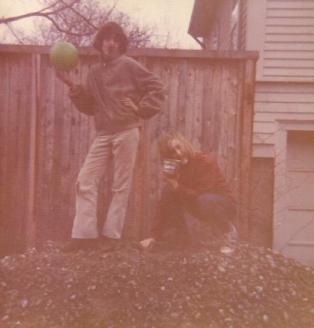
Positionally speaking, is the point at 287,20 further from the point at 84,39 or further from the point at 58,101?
the point at 84,39

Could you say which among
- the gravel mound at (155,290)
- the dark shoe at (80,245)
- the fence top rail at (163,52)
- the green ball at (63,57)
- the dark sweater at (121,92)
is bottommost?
the gravel mound at (155,290)

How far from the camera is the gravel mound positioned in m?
5.75

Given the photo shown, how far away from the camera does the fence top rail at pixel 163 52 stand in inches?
331

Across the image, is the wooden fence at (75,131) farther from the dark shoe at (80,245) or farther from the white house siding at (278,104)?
the white house siding at (278,104)

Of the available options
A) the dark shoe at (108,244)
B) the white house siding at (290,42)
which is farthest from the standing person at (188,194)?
the white house siding at (290,42)

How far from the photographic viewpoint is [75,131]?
338 inches

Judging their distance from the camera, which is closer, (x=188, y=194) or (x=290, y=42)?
(x=188, y=194)

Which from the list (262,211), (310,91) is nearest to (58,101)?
(262,211)

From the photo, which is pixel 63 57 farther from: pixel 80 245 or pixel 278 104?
pixel 278 104

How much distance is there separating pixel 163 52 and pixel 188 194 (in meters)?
2.13

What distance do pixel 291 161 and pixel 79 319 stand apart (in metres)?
6.04

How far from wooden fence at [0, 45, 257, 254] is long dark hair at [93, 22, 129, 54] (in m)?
1.42

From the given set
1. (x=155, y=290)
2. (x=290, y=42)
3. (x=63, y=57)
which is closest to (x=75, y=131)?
(x=63, y=57)

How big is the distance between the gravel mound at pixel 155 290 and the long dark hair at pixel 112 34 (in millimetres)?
1759
